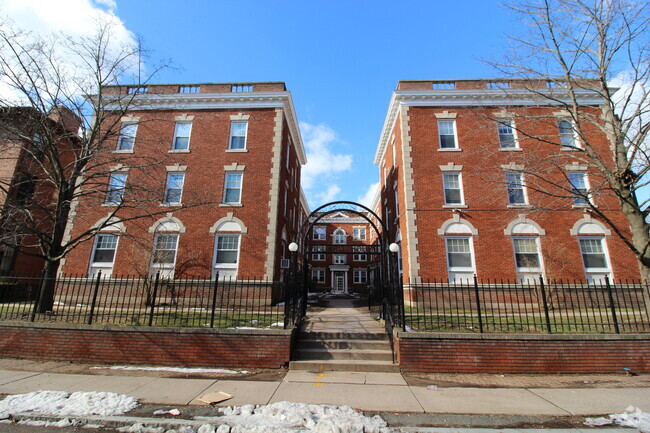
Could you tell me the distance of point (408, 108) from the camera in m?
18.0

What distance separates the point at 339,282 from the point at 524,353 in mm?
35915

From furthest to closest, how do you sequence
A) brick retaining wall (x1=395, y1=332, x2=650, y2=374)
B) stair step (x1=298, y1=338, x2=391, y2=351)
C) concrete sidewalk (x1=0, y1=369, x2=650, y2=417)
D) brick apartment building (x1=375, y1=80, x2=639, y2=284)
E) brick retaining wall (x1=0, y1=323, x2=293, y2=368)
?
brick apartment building (x1=375, y1=80, x2=639, y2=284)
stair step (x1=298, y1=338, x2=391, y2=351)
brick retaining wall (x1=0, y1=323, x2=293, y2=368)
brick retaining wall (x1=395, y1=332, x2=650, y2=374)
concrete sidewalk (x1=0, y1=369, x2=650, y2=417)

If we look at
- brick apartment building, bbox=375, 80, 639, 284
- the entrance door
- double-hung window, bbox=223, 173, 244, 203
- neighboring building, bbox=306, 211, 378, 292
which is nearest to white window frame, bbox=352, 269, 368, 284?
neighboring building, bbox=306, 211, 378, 292

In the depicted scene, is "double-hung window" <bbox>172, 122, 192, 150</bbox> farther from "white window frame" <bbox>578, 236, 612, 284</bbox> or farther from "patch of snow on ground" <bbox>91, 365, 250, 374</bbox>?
"white window frame" <bbox>578, 236, 612, 284</bbox>

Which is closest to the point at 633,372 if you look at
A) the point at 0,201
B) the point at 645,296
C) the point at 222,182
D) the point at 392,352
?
the point at 645,296

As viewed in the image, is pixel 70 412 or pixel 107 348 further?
pixel 107 348

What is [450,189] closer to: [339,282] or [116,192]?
[116,192]

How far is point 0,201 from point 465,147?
92.5 feet

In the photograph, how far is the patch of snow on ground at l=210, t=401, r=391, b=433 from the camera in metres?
4.40

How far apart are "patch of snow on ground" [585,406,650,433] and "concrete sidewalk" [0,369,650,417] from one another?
200 mm

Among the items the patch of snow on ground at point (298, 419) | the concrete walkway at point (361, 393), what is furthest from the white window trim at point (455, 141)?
the patch of snow on ground at point (298, 419)

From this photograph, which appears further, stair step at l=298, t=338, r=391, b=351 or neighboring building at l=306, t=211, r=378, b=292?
neighboring building at l=306, t=211, r=378, b=292

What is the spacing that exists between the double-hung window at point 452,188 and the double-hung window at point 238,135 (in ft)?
39.6

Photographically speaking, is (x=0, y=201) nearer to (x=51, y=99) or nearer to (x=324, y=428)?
(x=51, y=99)
